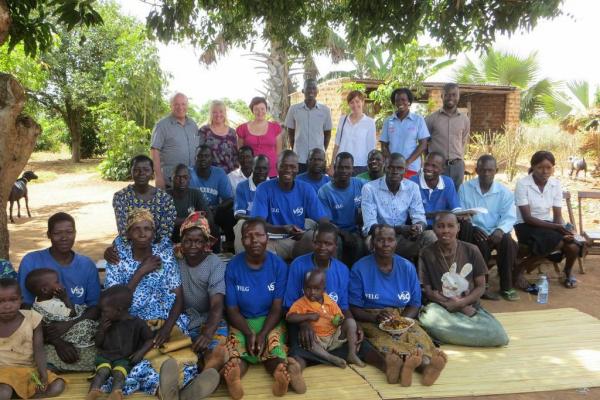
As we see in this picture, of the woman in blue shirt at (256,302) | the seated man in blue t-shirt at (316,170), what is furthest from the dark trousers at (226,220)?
the woman in blue shirt at (256,302)

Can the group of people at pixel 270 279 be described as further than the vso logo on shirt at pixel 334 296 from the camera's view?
No

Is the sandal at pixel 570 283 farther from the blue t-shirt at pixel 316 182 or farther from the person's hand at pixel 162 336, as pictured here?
the person's hand at pixel 162 336

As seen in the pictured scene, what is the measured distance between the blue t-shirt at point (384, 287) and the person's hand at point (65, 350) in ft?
6.56

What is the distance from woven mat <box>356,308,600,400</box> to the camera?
333cm

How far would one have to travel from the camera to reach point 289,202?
189 inches

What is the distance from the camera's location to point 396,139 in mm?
6188

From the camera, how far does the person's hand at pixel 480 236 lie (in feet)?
17.1

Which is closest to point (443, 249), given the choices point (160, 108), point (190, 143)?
point (190, 143)

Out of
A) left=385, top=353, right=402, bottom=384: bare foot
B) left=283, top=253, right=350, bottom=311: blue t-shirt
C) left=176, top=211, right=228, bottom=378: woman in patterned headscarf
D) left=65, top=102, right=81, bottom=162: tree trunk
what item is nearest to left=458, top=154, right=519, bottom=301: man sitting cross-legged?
left=283, top=253, right=350, bottom=311: blue t-shirt

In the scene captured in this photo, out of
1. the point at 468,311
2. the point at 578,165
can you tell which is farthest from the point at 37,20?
the point at 578,165

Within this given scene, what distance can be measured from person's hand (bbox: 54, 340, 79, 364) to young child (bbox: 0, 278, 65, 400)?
0.50 ft

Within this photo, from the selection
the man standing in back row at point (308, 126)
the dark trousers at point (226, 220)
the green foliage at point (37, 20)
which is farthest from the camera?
the man standing in back row at point (308, 126)

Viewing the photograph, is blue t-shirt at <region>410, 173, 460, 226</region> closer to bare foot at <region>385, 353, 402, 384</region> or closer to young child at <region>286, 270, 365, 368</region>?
young child at <region>286, 270, 365, 368</region>

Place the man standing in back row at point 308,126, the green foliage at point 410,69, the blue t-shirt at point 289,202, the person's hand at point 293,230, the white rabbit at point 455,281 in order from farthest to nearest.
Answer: the green foliage at point 410,69 → the man standing in back row at point 308,126 → the blue t-shirt at point 289,202 → the person's hand at point 293,230 → the white rabbit at point 455,281
